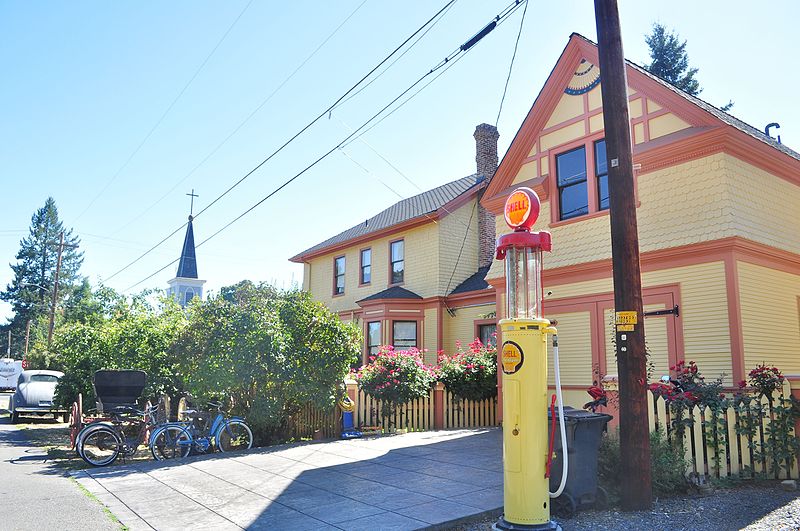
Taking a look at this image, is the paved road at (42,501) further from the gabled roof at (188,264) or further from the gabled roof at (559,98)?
the gabled roof at (188,264)

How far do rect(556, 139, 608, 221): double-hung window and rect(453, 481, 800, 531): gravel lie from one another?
6.46 metres

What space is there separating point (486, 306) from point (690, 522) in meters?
13.2

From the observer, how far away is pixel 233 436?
10.3 m

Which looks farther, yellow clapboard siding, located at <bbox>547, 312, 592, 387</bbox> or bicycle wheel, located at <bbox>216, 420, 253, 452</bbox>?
yellow clapboard siding, located at <bbox>547, 312, 592, 387</bbox>

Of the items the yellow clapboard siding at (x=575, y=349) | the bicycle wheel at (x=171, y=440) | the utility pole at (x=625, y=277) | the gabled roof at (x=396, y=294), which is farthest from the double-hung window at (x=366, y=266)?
the utility pole at (x=625, y=277)

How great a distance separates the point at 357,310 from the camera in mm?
23250

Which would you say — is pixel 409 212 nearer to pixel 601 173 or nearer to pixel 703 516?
pixel 601 173

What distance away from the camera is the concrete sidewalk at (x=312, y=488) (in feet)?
18.6

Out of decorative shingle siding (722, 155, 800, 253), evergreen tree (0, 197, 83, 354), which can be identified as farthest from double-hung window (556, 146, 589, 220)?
evergreen tree (0, 197, 83, 354)

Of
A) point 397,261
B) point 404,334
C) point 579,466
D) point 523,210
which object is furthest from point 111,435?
point 397,261

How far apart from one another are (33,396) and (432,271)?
13.2m

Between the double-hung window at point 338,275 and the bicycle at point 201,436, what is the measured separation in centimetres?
1434

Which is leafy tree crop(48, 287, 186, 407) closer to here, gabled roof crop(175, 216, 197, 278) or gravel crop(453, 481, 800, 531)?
gravel crop(453, 481, 800, 531)

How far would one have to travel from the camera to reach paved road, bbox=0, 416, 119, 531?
5.68 meters
